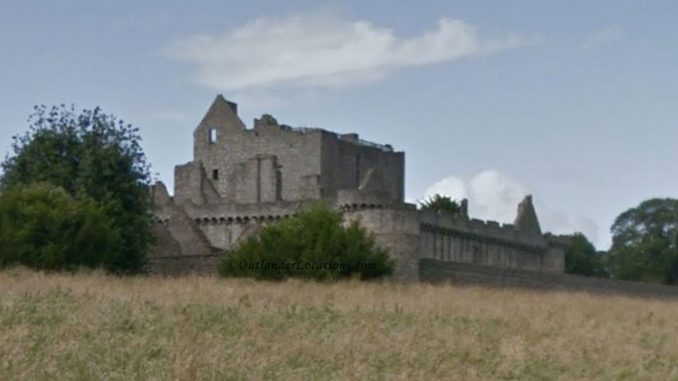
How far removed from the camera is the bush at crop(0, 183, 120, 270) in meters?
36.3

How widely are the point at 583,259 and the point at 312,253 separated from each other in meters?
43.6

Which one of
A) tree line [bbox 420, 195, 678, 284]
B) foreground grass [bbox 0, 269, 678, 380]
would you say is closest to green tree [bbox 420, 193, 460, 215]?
tree line [bbox 420, 195, 678, 284]

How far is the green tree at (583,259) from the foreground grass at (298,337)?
5123 centimetres

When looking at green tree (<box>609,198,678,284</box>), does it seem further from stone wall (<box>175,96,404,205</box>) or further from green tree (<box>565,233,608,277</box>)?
stone wall (<box>175,96,404,205</box>)

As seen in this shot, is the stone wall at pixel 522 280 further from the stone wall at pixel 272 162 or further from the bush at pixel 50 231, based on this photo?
the stone wall at pixel 272 162

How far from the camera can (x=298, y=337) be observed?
18219 mm

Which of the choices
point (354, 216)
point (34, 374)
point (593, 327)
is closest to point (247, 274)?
point (354, 216)

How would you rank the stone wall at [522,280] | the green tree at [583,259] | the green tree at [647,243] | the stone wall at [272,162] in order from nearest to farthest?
the stone wall at [522,280], the stone wall at [272,162], the green tree at [647,243], the green tree at [583,259]

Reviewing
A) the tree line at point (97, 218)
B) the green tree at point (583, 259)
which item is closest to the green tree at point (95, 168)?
the tree line at point (97, 218)

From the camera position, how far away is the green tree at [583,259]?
76.1 meters

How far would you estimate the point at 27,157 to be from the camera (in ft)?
145

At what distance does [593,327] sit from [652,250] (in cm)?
5543

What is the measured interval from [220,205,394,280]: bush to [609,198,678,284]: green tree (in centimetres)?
3828

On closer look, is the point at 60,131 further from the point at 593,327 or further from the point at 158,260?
the point at 593,327
